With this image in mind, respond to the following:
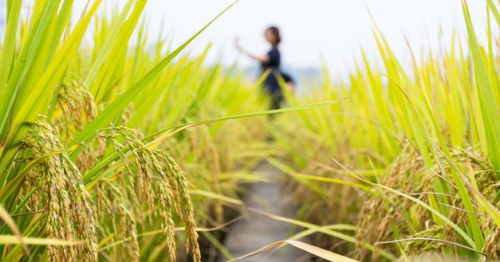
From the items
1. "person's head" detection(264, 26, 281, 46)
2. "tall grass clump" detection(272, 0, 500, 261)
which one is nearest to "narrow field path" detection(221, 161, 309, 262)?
"tall grass clump" detection(272, 0, 500, 261)

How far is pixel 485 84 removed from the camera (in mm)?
1149

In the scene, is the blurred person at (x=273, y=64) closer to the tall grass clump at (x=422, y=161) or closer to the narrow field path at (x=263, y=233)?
the narrow field path at (x=263, y=233)

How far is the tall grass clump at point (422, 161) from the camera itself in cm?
114

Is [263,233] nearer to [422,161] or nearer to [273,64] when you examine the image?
[422,161]

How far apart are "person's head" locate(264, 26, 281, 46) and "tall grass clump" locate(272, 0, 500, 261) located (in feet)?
12.6

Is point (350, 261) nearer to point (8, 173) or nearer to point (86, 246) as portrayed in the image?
point (86, 246)

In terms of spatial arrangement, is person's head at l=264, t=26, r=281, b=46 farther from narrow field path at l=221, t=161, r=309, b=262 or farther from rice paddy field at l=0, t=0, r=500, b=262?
rice paddy field at l=0, t=0, r=500, b=262

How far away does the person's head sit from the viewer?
7.08 meters

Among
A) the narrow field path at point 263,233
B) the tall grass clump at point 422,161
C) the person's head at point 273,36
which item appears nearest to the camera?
the tall grass clump at point 422,161

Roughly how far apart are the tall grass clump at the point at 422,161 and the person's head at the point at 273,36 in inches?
151

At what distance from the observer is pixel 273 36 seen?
7.09m

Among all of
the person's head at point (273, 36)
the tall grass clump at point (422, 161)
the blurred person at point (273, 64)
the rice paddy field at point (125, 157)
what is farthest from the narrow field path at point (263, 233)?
the person's head at point (273, 36)

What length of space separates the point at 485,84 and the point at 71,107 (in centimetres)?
87

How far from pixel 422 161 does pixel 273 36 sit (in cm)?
578
